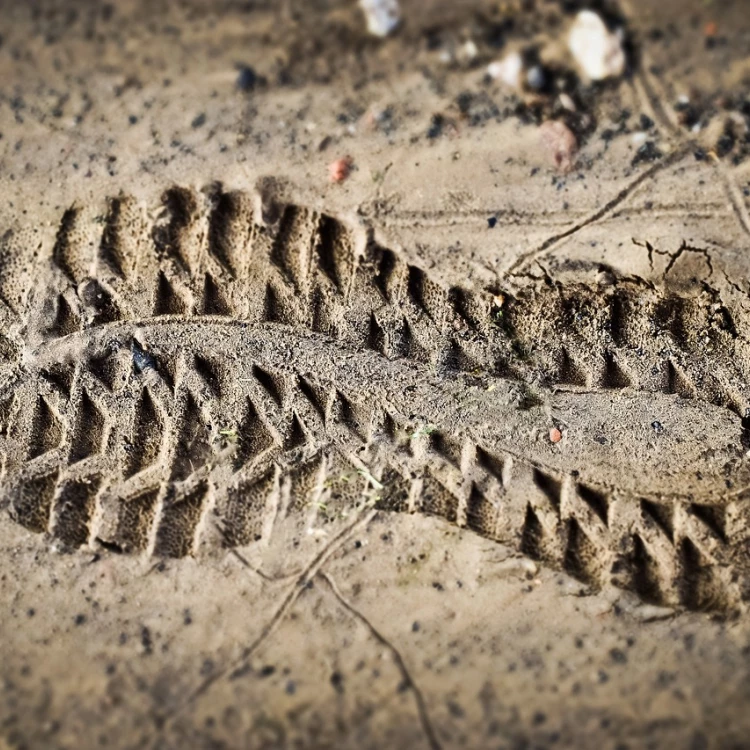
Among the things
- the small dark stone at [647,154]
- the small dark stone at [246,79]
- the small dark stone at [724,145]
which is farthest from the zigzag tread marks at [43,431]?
the small dark stone at [724,145]

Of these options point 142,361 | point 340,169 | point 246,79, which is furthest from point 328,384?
point 246,79

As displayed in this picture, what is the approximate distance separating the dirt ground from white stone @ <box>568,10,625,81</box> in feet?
0.14

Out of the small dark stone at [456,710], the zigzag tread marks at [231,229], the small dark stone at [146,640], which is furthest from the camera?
the zigzag tread marks at [231,229]

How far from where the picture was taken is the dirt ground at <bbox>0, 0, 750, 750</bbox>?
2.42 metres

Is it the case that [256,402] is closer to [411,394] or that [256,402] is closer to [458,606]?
[411,394]

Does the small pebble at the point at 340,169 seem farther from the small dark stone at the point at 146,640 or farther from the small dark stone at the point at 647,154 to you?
the small dark stone at the point at 146,640

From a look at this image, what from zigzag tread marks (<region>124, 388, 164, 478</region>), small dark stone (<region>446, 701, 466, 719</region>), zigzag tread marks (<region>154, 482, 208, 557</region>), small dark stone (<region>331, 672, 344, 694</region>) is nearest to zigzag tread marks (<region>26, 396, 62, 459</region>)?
zigzag tread marks (<region>124, 388, 164, 478</region>)

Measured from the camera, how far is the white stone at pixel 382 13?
2.82 meters

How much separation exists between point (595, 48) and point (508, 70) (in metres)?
0.31

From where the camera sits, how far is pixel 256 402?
2691mm

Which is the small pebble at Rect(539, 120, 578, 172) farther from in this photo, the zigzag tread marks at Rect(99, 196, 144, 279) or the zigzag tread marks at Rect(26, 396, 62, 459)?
the zigzag tread marks at Rect(26, 396, 62, 459)

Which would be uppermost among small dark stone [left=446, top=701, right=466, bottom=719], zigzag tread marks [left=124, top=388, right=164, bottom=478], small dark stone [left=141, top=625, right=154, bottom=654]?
zigzag tread marks [left=124, top=388, right=164, bottom=478]

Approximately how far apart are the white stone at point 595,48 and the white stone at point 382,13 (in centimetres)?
65

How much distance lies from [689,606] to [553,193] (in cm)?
149
